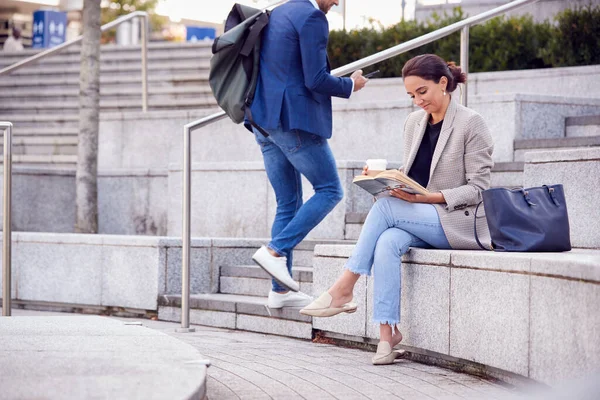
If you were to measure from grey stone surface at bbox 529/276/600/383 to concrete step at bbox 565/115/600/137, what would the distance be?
403 centimetres

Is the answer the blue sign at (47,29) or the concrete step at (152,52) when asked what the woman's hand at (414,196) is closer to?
the concrete step at (152,52)

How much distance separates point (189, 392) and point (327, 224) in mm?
5018

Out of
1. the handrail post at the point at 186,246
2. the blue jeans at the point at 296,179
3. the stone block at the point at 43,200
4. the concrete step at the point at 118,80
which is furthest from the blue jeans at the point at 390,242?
the concrete step at the point at 118,80

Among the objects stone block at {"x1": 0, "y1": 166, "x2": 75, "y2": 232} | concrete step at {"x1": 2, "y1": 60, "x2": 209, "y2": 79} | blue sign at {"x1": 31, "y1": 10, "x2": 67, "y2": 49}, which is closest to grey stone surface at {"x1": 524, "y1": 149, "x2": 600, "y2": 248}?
stone block at {"x1": 0, "y1": 166, "x2": 75, "y2": 232}

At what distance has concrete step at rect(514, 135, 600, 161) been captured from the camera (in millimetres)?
8031

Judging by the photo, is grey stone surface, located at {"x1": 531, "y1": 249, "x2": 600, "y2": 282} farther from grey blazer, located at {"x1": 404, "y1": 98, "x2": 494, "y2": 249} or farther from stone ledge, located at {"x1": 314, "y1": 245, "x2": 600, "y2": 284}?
grey blazer, located at {"x1": 404, "y1": 98, "x2": 494, "y2": 249}

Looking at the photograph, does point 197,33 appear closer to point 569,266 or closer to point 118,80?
point 118,80

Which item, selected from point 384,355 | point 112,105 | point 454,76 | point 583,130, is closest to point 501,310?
point 384,355

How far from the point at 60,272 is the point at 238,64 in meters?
3.15

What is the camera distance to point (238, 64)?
677cm

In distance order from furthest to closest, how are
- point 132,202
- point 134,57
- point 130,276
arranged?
1. point 134,57
2. point 132,202
3. point 130,276

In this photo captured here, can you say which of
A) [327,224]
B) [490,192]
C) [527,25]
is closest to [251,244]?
[327,224]

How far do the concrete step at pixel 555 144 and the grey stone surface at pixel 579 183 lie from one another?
0.74 metres

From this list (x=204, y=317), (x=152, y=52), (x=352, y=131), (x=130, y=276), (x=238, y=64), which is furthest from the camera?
(x=152, y=52)
